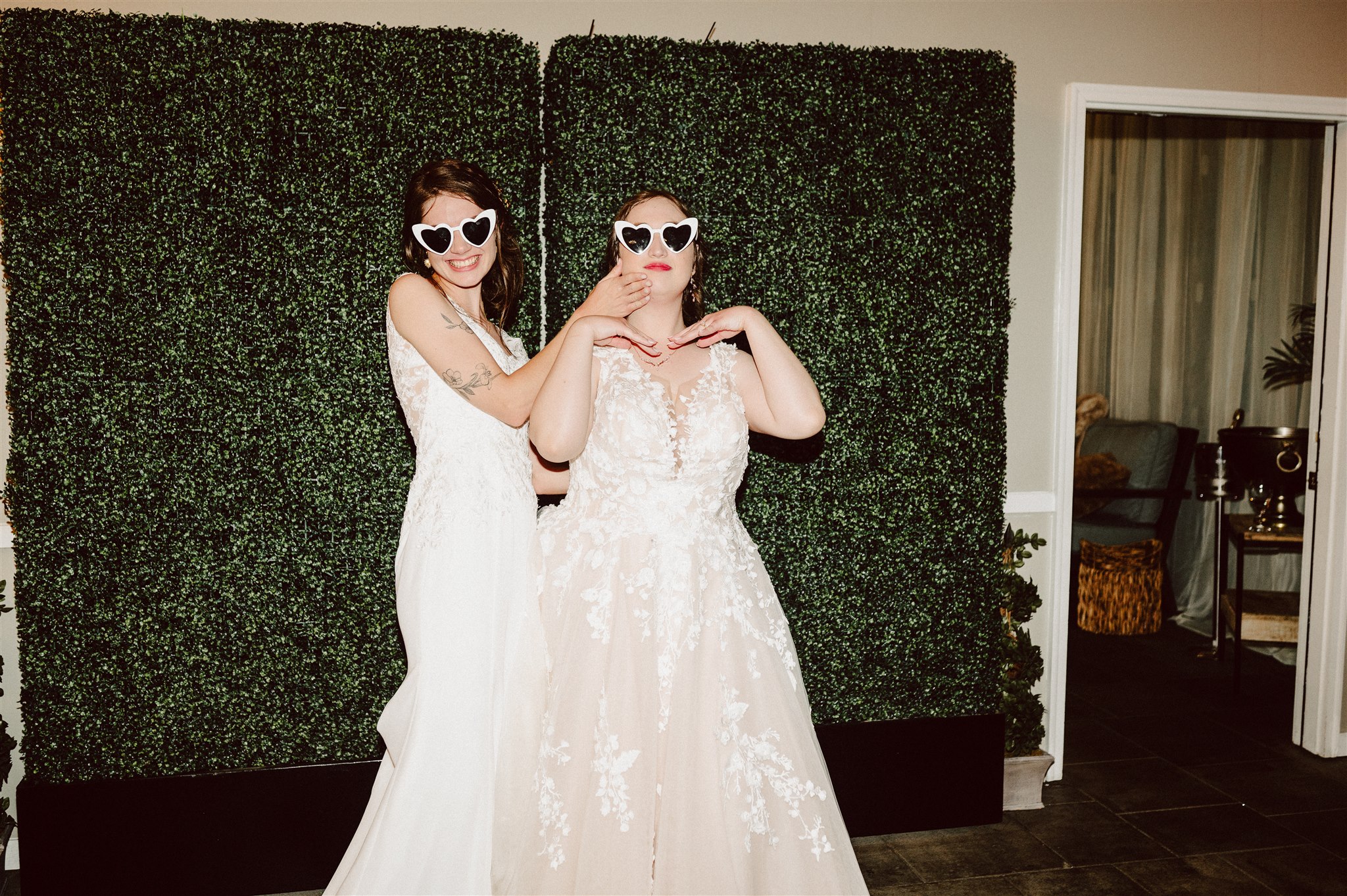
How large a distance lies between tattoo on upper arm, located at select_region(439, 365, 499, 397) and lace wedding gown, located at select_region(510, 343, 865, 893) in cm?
27

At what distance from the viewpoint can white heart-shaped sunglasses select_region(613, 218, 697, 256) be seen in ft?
7.57

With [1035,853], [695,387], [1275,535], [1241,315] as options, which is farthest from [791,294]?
[1241,315]

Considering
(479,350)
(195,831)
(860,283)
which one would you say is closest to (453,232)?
Result: (479,350)

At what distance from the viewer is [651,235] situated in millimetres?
2314

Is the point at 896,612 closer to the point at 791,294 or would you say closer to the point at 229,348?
the point at 791,294

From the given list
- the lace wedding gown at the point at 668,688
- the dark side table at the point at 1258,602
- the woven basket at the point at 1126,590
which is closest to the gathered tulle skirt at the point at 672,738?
the lace wedding gown at the point at 668,688

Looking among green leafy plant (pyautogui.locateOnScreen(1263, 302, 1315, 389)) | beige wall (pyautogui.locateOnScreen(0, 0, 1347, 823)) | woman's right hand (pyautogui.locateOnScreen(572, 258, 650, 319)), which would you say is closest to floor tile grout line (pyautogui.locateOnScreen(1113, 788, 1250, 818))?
beige wall (pyautogui.locateOnScreen(0, 0, 1347, 823))

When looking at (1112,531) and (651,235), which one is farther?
(1112,531)

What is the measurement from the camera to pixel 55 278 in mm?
2791

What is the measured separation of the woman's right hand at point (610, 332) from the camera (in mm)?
2197

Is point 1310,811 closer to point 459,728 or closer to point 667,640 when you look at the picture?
point 667,640

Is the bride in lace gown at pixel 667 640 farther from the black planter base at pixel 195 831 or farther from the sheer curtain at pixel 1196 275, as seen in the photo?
the sheer curtain at pixel 1196 275

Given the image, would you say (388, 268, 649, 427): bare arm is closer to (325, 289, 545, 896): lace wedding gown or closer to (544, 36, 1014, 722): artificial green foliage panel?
(325, 289, 545, 896): lace wedding gown

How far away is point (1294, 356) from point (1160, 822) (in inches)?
155
